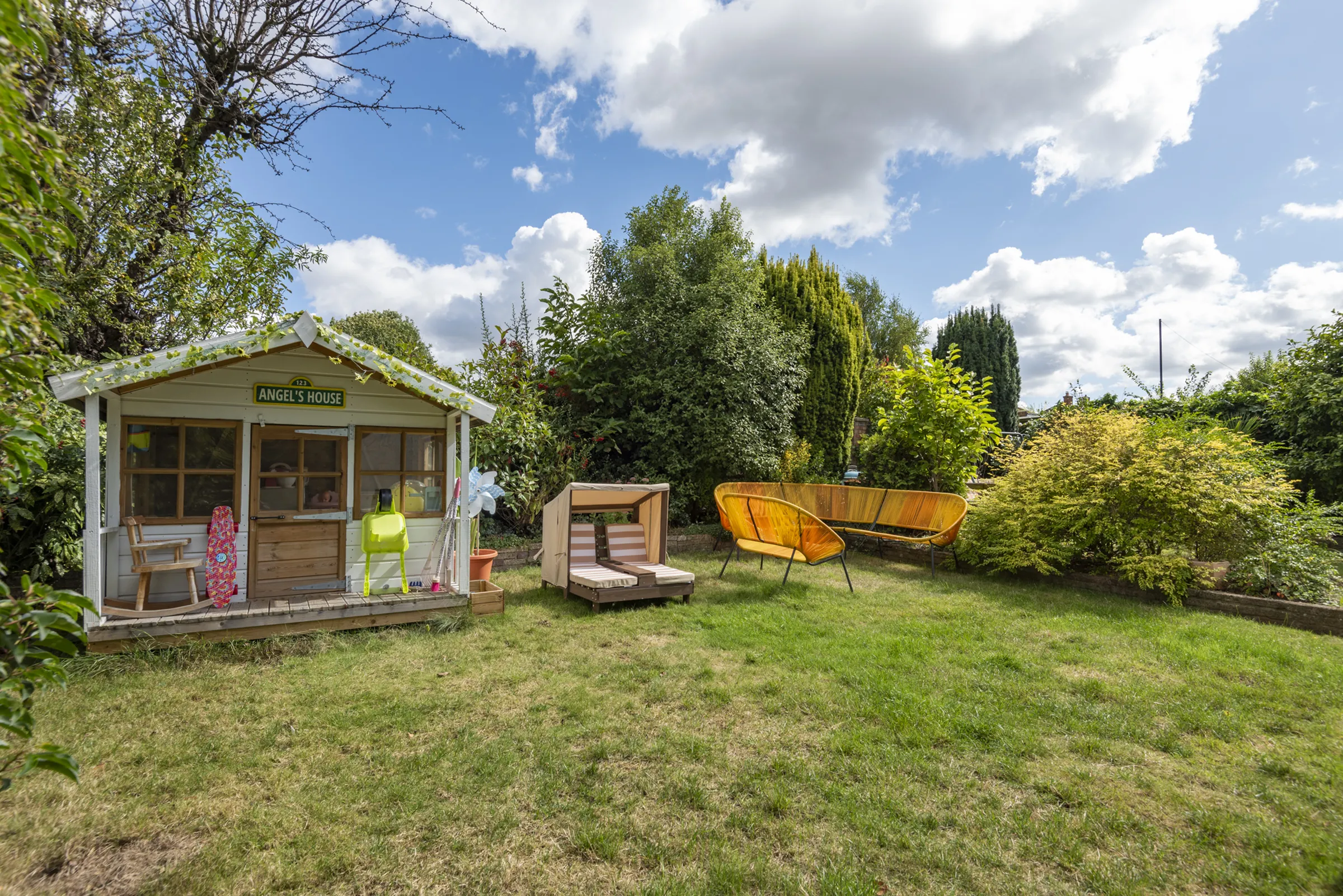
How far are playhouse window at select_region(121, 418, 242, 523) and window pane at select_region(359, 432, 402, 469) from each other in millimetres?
1027

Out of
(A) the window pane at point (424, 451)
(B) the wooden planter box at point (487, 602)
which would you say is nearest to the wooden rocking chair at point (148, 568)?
(A) the window pane at point (424, 451)

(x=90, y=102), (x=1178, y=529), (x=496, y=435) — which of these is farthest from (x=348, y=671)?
(x=1178, y=529)

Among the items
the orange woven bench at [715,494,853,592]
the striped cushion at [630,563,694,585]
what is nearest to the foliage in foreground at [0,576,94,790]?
the striped cushion at [630,563,694,585]

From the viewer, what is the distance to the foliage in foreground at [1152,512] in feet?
21.5

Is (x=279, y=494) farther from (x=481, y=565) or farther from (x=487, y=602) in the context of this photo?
(x=487, y=602)

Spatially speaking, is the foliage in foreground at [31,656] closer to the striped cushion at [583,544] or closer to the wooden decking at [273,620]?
the wooden decking at [273,620]

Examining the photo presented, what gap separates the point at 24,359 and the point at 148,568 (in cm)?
449

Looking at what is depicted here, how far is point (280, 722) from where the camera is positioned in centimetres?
375

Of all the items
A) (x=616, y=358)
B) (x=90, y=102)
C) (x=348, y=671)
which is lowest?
(x=348, y=671)

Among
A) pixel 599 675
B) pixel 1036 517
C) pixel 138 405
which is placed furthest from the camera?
pixel 1036 517

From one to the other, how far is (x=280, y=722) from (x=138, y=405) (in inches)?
129

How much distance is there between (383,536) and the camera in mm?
5918

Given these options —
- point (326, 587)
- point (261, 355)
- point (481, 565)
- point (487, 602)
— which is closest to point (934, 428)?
point (481, 565)

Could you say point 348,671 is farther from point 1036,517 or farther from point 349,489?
point 1036,517
